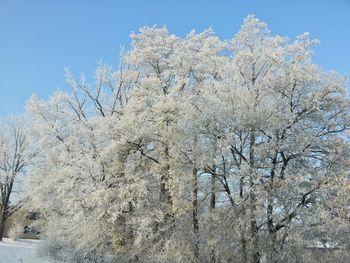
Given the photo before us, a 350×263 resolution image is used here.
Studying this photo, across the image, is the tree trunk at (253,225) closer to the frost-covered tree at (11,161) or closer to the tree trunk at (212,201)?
the tree trunk at (212,201)

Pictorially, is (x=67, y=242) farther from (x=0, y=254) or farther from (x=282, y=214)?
(x=282, y=214)

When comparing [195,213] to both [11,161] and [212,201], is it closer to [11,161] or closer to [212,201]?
[212,201]

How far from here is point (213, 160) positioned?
18781 millimetres

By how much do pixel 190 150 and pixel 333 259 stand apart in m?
7.56

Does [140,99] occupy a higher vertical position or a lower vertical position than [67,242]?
higher

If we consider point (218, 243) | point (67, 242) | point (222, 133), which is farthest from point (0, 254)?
point (222, 133)

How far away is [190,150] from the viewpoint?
20.1m

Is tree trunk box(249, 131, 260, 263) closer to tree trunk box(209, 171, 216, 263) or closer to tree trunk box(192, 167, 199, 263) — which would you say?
tree trunk box(209, 171, 216, 263)

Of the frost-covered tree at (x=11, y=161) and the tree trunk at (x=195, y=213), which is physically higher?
the frost-covered tree at (x=11, y=161)

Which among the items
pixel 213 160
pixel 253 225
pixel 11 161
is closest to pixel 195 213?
pixel 213 160

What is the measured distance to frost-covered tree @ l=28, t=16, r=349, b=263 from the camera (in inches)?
688

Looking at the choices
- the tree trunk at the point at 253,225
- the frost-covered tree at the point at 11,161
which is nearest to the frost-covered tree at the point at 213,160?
the tree trunk at the point at 253,225

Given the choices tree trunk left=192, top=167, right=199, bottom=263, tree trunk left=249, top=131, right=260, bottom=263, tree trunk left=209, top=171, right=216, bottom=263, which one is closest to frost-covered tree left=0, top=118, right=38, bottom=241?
tree trunk left=192, top=167, right=199, bottom=263

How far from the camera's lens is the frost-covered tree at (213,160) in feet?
57.4
